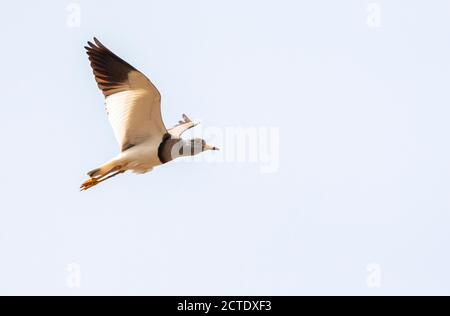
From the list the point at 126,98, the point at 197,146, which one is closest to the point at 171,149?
the point at 197,146

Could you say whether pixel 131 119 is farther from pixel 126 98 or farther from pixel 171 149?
pixel 171 149

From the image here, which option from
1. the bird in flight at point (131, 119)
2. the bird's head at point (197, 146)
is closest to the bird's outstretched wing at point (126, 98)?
the bird in flight at point (131, 119)

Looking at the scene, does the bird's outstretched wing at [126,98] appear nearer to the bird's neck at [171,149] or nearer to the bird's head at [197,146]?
the bird's neck at [171,149]

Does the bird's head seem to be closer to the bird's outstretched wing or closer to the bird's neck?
the bird's neck

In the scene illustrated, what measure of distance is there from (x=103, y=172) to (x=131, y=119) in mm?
988

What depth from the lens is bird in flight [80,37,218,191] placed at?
28.8 meters

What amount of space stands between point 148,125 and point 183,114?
3.16 m

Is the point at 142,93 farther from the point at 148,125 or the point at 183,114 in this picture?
the point at 183,114

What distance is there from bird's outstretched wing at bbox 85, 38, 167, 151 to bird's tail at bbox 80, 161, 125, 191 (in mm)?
401

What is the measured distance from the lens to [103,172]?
29.1 metres

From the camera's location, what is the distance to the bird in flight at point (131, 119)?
2877cm
